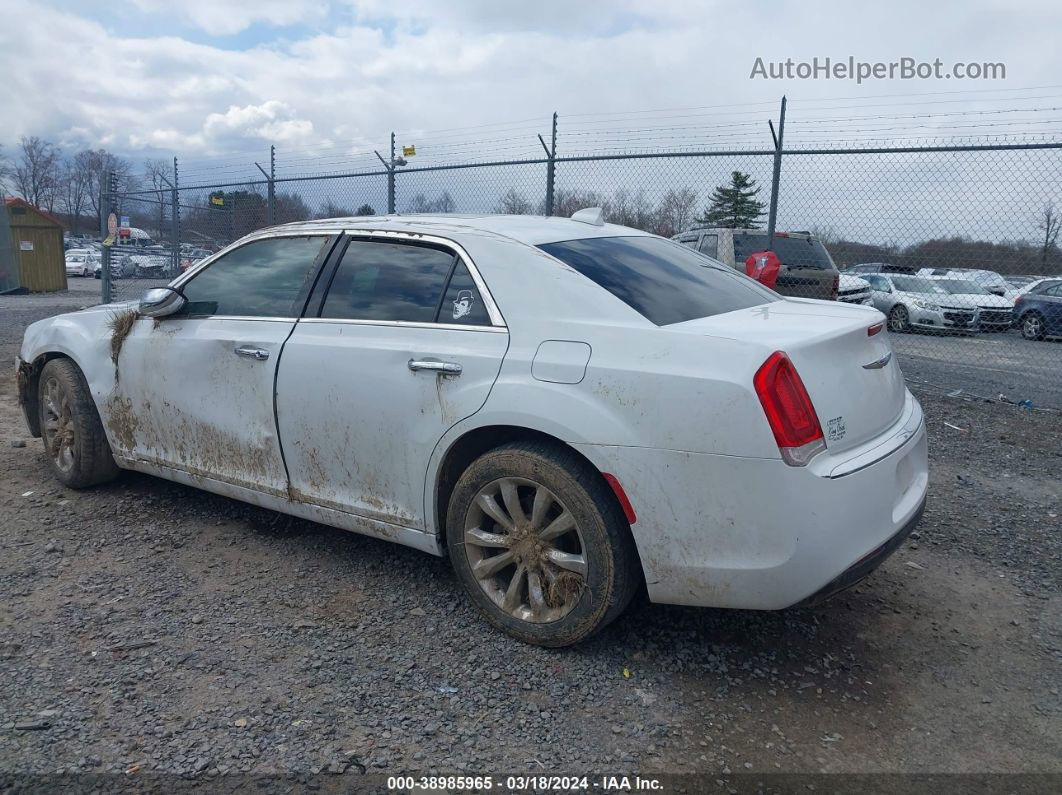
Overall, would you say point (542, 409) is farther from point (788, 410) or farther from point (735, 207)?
point (735, 207)

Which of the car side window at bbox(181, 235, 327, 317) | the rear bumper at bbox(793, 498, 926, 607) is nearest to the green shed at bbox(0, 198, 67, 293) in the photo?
the car side window at bbox(181, 235, 327, 317)

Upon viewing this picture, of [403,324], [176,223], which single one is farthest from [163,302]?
[176,223]

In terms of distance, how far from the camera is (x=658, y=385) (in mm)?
2658

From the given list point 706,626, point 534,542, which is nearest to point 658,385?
point 534,542

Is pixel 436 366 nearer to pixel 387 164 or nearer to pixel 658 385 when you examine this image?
pixel 658 385

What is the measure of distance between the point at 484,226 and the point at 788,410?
1.55 m

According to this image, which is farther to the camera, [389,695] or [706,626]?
[706,626]

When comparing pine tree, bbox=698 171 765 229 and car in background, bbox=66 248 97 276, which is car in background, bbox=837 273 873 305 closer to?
pine tree, bbox=698 171 765 229

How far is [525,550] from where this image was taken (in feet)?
9.95

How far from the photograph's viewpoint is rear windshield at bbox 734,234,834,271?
366 inches

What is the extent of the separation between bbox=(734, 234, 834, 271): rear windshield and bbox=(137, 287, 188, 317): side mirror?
6.63m

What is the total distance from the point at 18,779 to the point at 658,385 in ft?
7.17

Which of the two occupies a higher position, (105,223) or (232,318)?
(105,223)

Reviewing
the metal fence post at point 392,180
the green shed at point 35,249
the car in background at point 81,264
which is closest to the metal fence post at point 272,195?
the metal fence post at point 392,180
